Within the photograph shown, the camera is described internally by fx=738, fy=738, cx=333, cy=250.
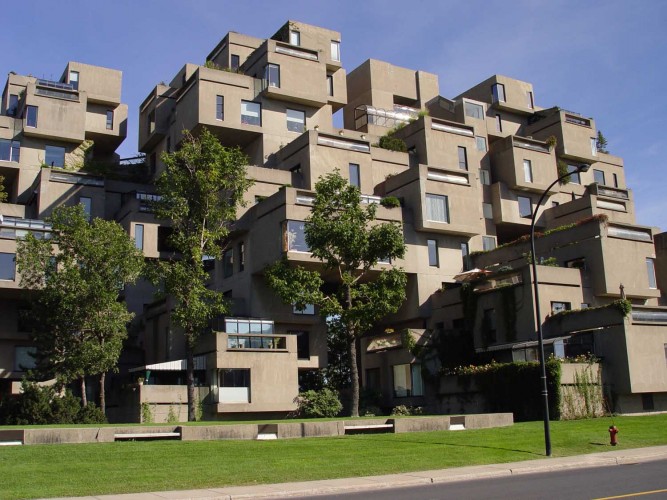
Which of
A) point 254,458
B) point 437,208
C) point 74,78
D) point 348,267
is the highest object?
point 74,78

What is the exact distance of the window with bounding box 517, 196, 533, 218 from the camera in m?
60.1

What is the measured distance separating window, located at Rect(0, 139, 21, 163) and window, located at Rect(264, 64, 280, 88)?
21.3 metres

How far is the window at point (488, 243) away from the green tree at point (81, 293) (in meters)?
27.4

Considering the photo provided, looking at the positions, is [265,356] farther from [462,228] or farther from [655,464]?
[655,464]

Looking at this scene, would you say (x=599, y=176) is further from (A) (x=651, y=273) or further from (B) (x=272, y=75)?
(B) (x=272, y=75)

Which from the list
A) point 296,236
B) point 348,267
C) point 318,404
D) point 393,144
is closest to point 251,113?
point 393,144

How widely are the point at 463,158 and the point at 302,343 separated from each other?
A: 68.1ft

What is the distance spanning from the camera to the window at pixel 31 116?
6022 centimetres

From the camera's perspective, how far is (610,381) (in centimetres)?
3781

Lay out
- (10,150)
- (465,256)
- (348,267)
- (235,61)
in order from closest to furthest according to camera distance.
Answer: (348,267)
(465,256)
(10,150)
(235,61)

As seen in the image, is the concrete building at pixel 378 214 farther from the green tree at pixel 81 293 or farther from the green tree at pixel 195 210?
the green tree at pixel 195 210

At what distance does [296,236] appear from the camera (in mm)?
44250

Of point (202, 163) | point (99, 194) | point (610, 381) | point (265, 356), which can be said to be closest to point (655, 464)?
point (610, 381)

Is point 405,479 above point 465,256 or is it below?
below
